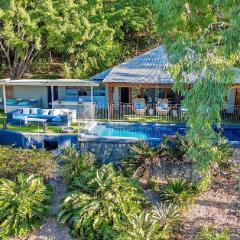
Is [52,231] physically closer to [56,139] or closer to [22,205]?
[22,205]

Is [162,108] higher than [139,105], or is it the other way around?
[139,105]

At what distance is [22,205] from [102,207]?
296 centimetres

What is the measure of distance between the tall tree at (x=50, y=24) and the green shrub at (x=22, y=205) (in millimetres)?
16314

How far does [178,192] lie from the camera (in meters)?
15.2

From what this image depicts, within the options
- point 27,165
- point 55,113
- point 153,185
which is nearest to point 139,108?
point 55,113

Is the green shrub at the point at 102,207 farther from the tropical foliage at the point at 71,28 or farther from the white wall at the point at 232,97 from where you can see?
the tropical foliage at the point at 71,28

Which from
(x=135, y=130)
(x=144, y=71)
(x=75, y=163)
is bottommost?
(x=75, y=163)

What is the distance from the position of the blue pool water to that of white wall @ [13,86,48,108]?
7.83 metres

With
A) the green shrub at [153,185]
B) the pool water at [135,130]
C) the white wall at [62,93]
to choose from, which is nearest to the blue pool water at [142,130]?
the pool water at [135,130]

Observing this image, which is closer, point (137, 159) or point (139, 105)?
point (137, 159)

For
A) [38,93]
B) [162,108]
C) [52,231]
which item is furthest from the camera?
[38,93]

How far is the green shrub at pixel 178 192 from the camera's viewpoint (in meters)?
14.8

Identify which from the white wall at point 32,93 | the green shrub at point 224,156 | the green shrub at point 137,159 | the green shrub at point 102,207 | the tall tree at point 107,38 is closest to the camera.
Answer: the green shrub at point 102,207

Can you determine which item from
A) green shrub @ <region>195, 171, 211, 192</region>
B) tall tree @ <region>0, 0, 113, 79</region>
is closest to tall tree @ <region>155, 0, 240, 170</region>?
green shrub @ <region>195, 171, 211, 192</region>
